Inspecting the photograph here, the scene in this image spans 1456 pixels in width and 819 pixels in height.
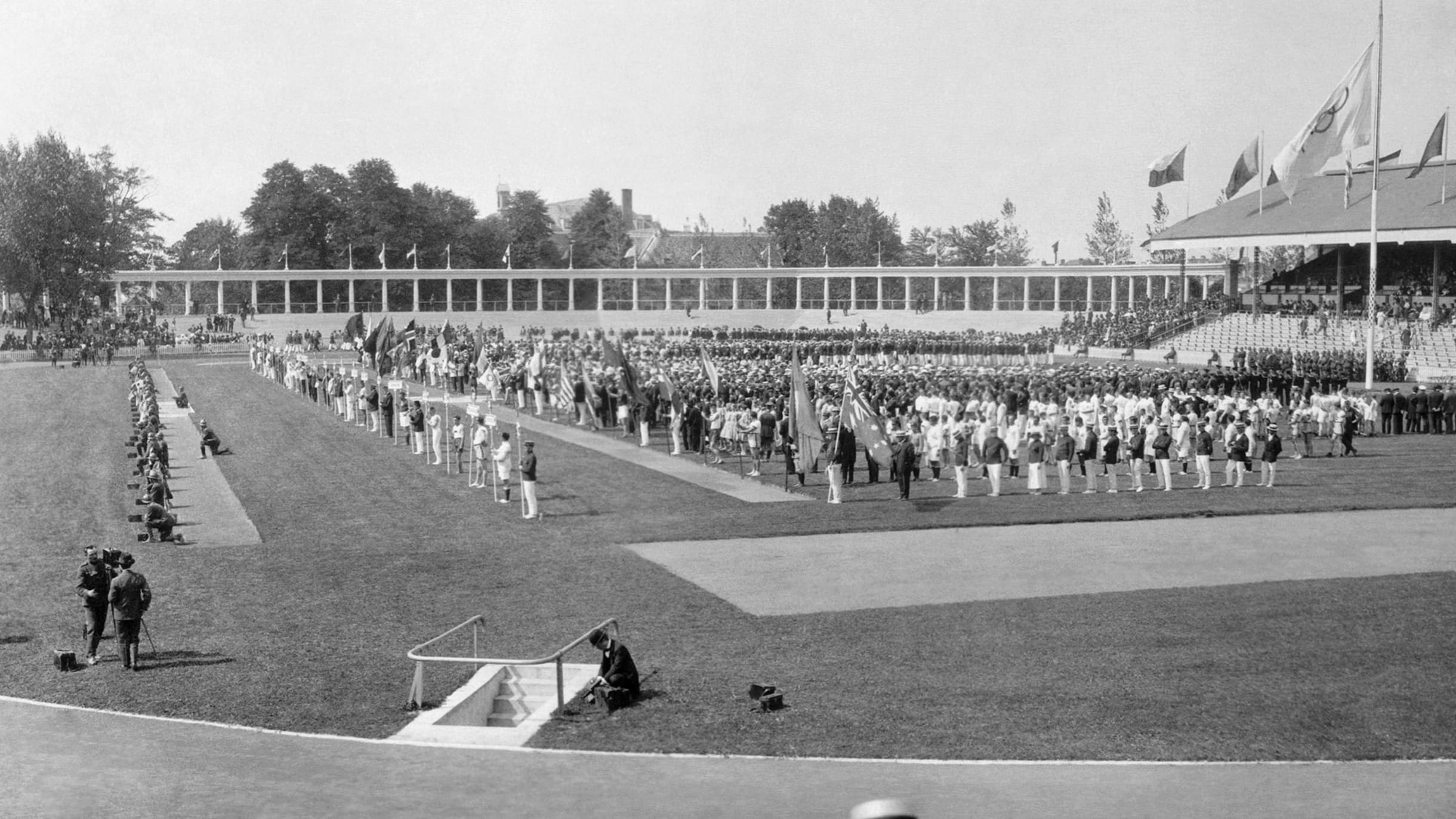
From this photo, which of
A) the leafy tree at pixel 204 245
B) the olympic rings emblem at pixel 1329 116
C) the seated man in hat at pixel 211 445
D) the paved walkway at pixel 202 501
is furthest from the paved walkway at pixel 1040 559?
the leafy tree at pixel 204 245

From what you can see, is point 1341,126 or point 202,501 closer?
point 202,501

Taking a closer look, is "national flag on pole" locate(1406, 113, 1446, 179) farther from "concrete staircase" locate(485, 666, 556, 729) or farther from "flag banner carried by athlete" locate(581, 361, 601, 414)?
"concrete staircase" locate(485, 666, 556, 729)

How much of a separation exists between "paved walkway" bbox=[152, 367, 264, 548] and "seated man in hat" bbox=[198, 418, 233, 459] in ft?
0.72

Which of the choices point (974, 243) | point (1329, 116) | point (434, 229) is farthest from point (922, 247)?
point (1329, 116)

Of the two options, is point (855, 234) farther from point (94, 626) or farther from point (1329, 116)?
point (94, 626)

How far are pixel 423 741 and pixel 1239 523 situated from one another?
16.4 m

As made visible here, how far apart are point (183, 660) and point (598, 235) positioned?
412 feet

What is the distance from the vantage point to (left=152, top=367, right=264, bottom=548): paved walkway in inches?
984

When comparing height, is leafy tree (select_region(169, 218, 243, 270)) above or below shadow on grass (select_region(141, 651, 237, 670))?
above

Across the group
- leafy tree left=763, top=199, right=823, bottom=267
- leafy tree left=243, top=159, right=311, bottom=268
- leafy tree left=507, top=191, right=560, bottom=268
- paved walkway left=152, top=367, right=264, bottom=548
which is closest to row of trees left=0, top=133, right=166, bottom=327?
leafy tree left=243, top=159, right=311, bottom=268

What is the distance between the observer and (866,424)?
88.9 ft

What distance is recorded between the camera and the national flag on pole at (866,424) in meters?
27.1

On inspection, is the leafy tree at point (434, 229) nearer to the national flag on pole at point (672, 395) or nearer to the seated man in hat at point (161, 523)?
the national flag on pole at point (672, 395)

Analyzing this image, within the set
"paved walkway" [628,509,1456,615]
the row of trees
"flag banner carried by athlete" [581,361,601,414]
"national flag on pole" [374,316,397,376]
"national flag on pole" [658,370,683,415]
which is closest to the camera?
"paved walkway" [628,509,1456,615]
